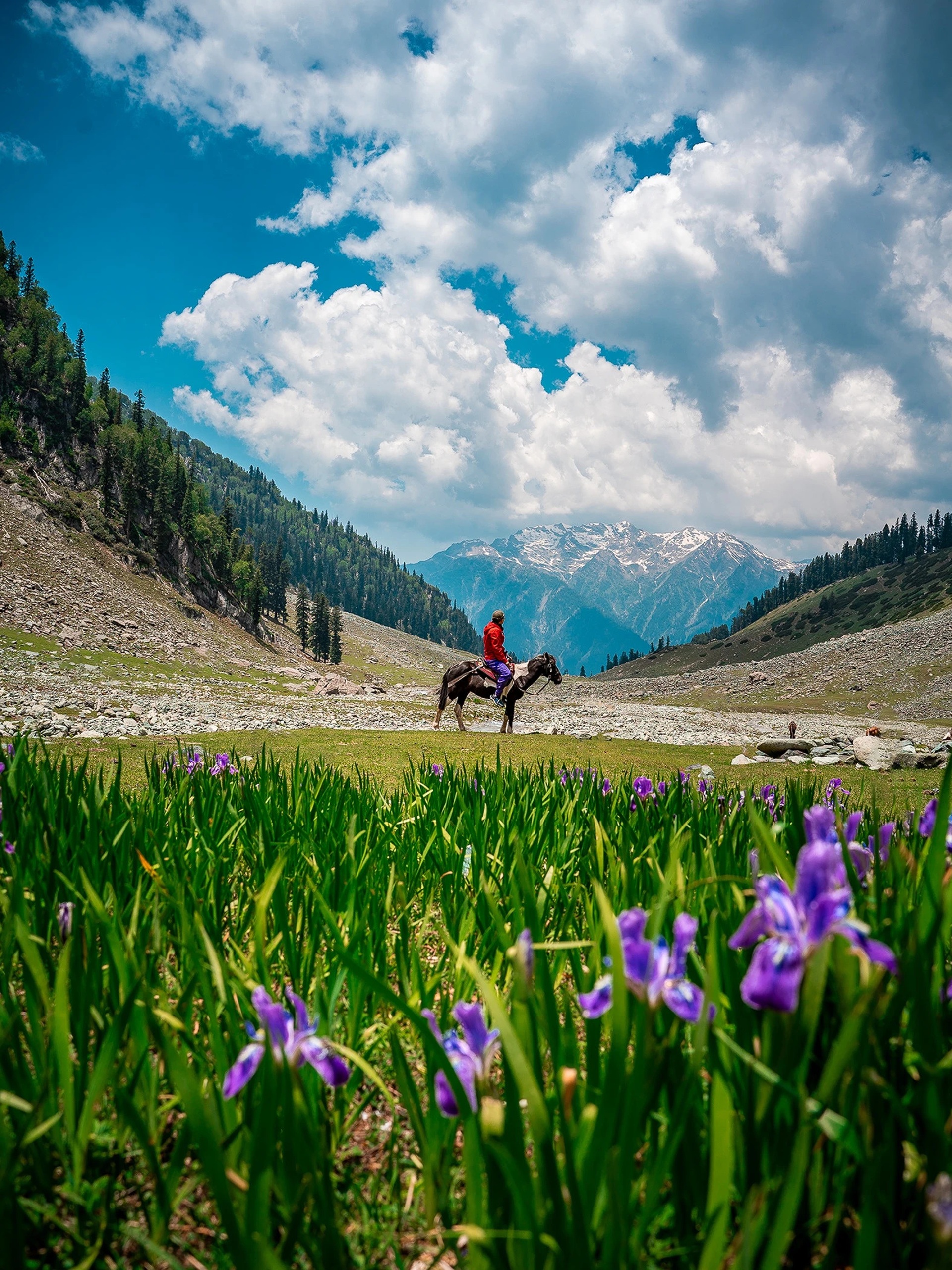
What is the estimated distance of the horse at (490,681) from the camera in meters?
20.5

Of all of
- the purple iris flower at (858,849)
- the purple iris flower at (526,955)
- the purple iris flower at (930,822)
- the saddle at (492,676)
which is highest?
the saddle at (492,676)

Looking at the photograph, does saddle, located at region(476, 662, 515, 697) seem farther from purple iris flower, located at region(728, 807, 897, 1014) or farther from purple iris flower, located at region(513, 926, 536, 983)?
purple iris flower, located at region(728, 807, 897, 1014)

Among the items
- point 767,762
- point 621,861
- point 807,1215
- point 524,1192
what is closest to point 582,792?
point 621,861

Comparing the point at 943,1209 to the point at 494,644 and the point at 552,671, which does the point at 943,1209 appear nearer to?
the point at 494,644

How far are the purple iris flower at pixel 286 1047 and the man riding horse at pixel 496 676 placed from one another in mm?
17552

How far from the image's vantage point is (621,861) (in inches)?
Result: 127

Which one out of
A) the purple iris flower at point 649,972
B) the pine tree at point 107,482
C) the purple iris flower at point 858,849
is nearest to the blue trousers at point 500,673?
the purple iris flower at point 858,849

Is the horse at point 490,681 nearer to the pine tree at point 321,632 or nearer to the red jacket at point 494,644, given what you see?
the red jacket at point 494,644

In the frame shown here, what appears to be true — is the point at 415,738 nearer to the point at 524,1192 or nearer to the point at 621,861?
the point at 621,861

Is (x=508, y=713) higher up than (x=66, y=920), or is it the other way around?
(x=66, y=920)

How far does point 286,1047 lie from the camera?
1.47m

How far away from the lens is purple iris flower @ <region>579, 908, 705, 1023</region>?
4.05 ft

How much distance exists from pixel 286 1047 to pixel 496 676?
18547 mm

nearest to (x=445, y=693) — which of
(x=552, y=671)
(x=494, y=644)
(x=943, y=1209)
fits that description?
(x=494, y=644)
